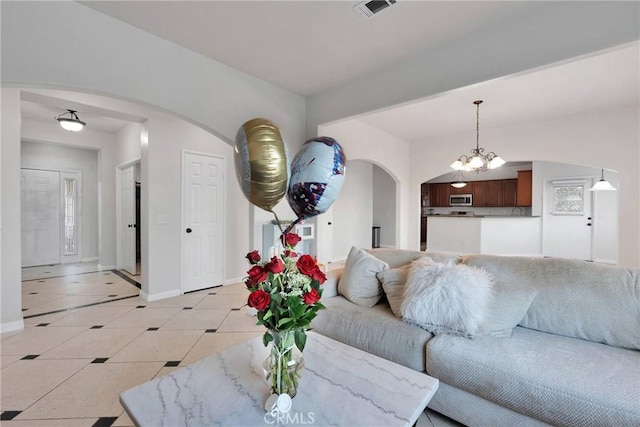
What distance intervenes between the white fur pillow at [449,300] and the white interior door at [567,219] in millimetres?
6778

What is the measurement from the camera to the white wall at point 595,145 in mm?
4086

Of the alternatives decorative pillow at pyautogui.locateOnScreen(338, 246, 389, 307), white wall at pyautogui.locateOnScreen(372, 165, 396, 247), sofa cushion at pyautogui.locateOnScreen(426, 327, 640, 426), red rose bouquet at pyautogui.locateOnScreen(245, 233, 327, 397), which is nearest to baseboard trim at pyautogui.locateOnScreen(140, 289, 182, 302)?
decorative pillow at pyautogui.locateOnScreen(338, 246, 389, 307)

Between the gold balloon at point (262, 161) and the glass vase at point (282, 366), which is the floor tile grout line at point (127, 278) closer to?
the gold balloon at point (262, 161)

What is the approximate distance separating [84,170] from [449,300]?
7.66 m

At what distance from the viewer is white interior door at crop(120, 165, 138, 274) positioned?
18.2 ft

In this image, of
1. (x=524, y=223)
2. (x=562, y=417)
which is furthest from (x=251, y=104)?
(x=524, y=223)


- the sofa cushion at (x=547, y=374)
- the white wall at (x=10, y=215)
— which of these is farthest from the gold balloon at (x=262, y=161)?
the white wall at (x=10, y=215)

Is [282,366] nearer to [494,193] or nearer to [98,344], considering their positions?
[98,344]

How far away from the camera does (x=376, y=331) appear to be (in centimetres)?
200

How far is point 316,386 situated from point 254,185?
993 mm

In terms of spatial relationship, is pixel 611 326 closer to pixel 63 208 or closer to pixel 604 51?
pixel 604 51

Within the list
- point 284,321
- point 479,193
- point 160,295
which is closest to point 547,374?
point 284,321

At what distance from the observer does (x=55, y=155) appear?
238 inches

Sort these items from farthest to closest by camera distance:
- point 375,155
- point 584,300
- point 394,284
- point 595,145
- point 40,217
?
point 40,217
point 375,155
point 595,145
point 394,284
point 584,300
